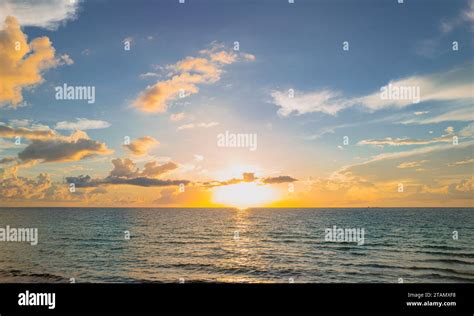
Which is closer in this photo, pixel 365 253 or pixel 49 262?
pixel 49 262
